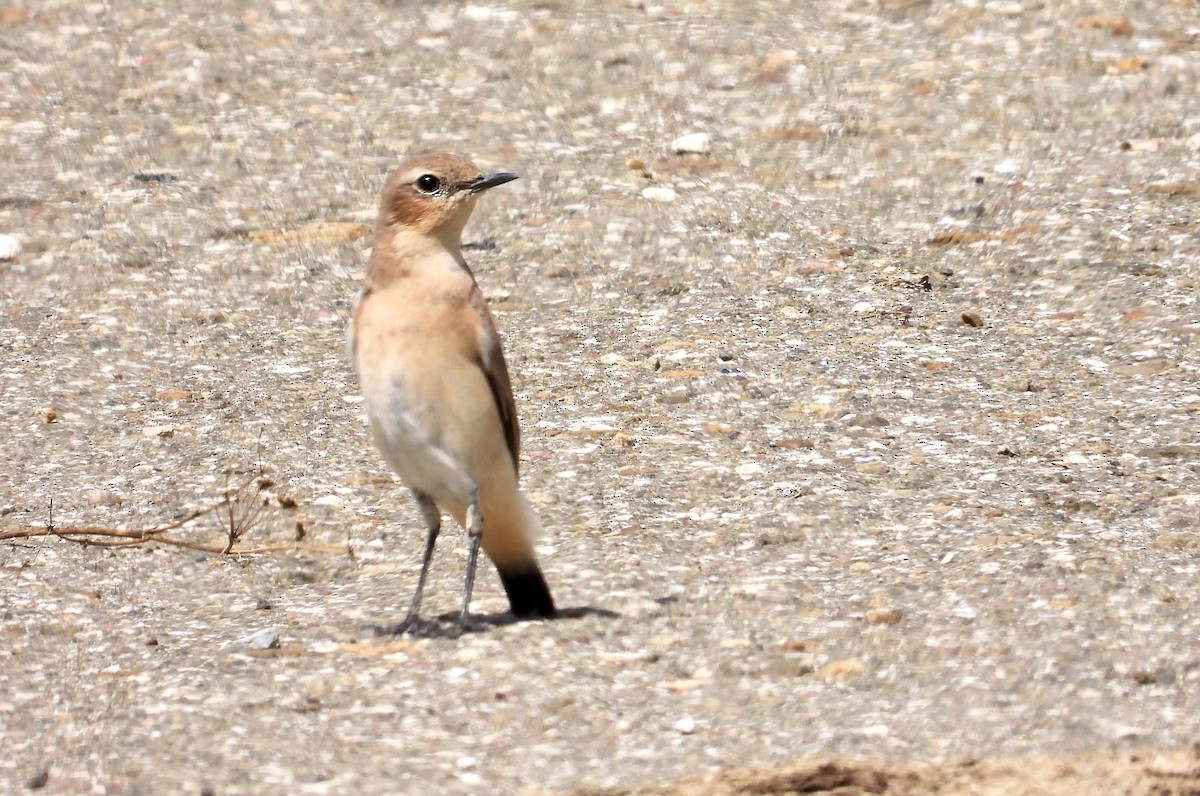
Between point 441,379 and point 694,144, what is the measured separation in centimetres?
540

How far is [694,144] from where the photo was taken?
1051 cm

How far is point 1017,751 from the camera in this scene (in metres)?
4.61

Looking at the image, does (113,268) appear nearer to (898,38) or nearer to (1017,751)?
(898,38)

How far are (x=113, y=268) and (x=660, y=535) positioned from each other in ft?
14.5

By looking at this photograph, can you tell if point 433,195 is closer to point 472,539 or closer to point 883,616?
point 472,539

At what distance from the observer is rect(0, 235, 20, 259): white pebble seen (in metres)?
9.48

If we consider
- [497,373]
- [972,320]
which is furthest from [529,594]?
[972,320]

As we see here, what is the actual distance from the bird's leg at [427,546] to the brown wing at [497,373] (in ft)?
1.08

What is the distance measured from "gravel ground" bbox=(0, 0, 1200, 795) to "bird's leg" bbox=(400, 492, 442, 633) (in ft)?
0.49

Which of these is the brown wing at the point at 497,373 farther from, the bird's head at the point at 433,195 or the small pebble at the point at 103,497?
the small pebble at the point at 103,497

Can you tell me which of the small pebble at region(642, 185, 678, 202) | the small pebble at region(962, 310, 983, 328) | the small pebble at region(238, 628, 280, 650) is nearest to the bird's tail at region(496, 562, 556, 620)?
the small pebble at region(238, 628, 280, 650)

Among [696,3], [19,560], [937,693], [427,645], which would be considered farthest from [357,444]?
[696,3]

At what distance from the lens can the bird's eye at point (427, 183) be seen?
583 centimetres

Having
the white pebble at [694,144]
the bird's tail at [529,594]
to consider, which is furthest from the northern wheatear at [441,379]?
the white pebble at [694,144]
